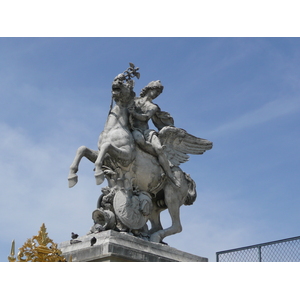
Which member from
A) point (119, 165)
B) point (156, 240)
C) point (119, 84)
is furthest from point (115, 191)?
point (119, 84)

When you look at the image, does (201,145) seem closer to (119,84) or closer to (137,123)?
(137,123)

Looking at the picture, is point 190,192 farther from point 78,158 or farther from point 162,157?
point 78,158

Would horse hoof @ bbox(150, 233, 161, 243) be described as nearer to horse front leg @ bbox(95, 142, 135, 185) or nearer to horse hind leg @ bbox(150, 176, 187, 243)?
horse hind leg @ bbox(150, 176, 187, 243)

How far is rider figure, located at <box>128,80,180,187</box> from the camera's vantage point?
13.1 m

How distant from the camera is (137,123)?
44.2 ft

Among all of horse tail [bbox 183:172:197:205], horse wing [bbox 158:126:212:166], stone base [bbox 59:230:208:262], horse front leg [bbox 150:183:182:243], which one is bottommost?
stone base [bbox 59:230:208:262]

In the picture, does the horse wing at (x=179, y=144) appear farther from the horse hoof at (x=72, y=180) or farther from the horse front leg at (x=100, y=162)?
the horse hoof at (x=72, y=180)

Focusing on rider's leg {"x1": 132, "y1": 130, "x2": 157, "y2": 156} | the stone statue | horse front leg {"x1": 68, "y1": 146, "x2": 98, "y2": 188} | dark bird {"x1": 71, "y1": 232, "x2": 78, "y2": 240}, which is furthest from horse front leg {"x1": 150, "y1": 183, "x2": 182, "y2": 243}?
dark bird {"x1": 71, "y1": 232, "x2": 78, "y2": 240}

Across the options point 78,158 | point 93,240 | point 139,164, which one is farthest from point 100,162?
point 93,240

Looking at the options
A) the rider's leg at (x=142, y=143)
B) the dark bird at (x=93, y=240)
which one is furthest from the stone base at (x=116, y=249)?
the rider's leg at (x=142, y=143)

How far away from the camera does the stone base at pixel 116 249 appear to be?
1144cm

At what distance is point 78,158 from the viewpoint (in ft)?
41.3

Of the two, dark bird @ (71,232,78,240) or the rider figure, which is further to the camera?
the rider figure

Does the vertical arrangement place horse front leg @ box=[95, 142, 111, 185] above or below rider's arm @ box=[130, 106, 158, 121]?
below
